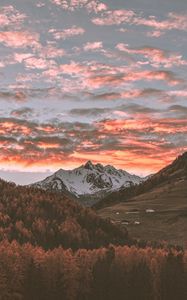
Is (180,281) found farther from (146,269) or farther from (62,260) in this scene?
(62,260)

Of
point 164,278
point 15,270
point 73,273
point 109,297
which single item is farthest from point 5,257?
point 164,278

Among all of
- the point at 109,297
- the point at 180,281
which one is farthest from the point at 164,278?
the point at 109,297

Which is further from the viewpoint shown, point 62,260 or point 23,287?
point 62,260

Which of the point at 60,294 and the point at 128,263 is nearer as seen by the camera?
the point at 60,294

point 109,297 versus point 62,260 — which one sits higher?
point 62,260

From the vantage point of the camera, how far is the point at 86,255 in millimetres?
176750

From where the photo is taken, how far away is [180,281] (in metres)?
159

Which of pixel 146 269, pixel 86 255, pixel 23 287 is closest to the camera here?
pixel 23 287

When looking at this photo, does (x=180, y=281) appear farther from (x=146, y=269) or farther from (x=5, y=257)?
(x=5, y=257)

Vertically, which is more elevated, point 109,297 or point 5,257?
point 5,257

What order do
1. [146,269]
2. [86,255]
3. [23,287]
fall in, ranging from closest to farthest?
[23,287], [146,269], [86,255]

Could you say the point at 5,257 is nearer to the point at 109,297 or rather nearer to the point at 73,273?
the point at 73,273

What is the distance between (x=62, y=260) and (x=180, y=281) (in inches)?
1390

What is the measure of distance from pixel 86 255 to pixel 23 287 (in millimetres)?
28918
